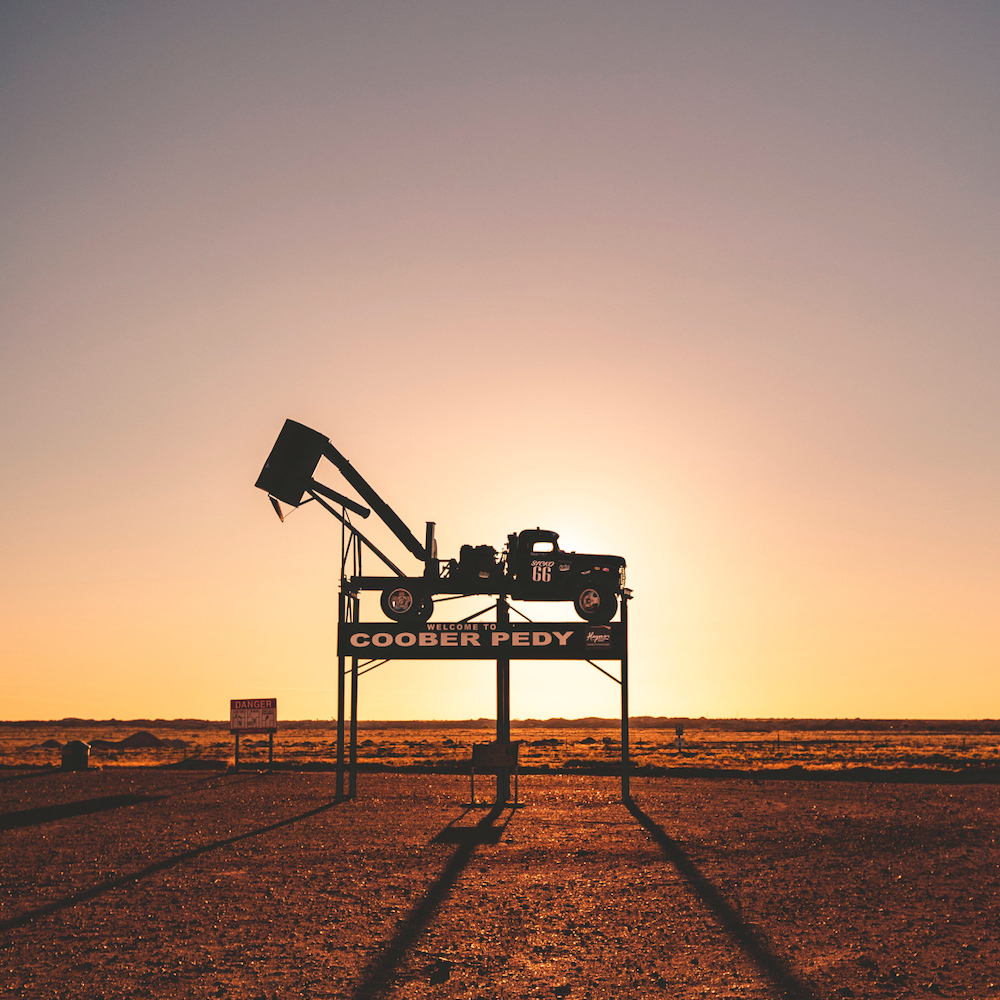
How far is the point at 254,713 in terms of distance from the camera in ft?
126

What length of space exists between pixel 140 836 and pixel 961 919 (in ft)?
54.4

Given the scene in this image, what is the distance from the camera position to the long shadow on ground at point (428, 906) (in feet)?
34.1

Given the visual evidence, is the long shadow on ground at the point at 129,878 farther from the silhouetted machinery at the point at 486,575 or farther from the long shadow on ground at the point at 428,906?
the silhouetted machinery at the point at 486,575

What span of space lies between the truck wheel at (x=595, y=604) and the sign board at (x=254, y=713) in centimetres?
1542

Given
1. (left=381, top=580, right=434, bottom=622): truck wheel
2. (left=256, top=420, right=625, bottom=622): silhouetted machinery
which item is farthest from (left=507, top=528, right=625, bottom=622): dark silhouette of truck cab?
(left=381, top=580, right=434, bottom=622): truck wheel

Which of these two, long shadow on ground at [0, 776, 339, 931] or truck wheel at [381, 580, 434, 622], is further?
truck wheel at [381, 580, 434, 622]

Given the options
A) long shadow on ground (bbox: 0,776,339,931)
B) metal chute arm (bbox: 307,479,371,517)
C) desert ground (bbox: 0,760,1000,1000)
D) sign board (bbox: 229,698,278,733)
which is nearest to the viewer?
desert ground (bbox: 0,760,1000,1000)

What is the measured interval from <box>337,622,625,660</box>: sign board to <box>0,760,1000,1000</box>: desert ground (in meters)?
4.51

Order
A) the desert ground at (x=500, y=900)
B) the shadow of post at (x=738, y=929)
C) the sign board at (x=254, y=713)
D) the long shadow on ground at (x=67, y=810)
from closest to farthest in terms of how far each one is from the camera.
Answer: the shadow of post at (x=738, y=929) < the desert ground at (x=500, y=900) < the long shadow on ground at (x=67, y=810) < the sign board at (x=254, y=713)

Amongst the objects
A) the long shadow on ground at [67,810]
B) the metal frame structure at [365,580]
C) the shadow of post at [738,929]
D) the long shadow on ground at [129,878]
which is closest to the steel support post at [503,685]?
the metal frame structure at [365,580]

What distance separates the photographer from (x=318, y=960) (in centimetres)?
1120

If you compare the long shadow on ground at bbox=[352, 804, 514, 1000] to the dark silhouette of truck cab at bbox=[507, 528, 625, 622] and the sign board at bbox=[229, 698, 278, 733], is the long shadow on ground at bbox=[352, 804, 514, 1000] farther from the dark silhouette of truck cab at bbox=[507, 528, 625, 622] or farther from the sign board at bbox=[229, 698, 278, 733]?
the sign board at bbox=[229, 698, 278, 733]

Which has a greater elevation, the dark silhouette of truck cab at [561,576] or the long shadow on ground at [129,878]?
the dark silhouette of truck cab at [561,576]

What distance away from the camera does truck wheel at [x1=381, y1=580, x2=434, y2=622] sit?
29188 millimetres
